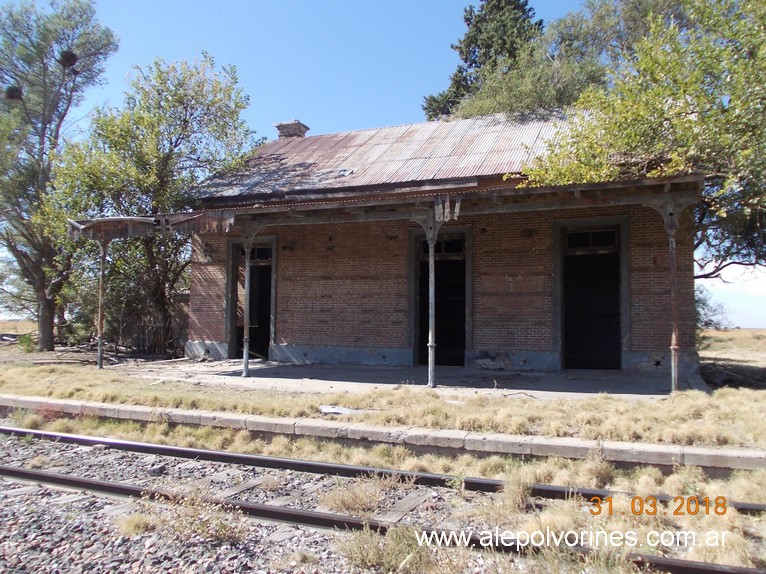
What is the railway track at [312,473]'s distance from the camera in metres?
3.66

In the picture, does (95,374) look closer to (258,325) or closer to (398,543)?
(258,325)

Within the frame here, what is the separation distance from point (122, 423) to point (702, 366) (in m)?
12.0

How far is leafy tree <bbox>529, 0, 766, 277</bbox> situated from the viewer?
959 centimetres

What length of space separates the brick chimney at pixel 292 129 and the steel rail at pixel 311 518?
1686 centimetres

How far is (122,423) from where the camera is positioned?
8.06 m

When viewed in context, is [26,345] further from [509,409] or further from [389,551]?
[389,551]

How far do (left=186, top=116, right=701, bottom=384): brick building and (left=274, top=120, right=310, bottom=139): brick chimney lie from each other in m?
4.77

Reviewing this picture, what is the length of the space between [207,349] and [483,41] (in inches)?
1066

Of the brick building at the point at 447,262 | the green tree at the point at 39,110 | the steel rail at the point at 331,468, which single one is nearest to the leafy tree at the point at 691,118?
the brick building at the point at 447,262

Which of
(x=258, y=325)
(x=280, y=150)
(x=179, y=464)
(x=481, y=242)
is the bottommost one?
(x=179, y=464)

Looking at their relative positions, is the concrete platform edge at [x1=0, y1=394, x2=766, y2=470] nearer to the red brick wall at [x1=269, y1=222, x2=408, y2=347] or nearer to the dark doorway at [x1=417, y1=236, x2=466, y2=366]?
the red brick wall at [x1=269, y1=222, x2=408, y2=347]

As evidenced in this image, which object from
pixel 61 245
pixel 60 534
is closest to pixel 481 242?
pixel 60 534

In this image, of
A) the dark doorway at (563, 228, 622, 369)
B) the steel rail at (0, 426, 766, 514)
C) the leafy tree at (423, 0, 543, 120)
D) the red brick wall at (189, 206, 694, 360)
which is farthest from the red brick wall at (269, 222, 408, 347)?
the leafy tree at (423, 0, 543, 120)

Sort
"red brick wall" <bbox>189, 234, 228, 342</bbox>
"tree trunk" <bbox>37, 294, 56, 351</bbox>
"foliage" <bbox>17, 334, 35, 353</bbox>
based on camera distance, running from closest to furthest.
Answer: "red brick wall" <bbox>189, 234, 228, 342</bbox> → "foliage" <bbox>17, 334, 35, 353</bbox> → "tree trunk" <bbox>37, 294, 56, 351</bbox>
